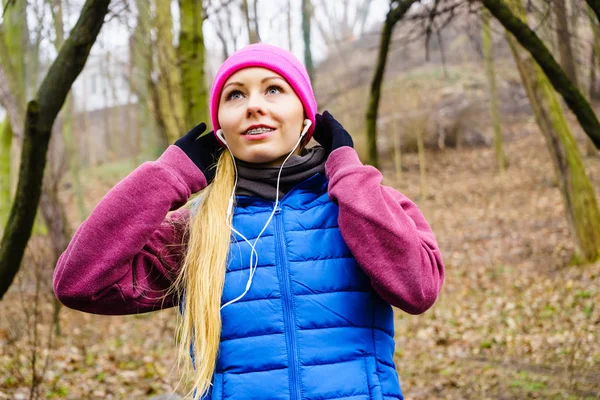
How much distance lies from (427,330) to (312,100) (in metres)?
6.74

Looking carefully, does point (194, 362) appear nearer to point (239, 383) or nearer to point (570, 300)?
point (239, 383)

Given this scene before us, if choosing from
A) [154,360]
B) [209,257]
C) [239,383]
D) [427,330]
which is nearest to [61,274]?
[209,257]

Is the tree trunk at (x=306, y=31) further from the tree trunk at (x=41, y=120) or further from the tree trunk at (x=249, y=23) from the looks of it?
the tree trunk at (x=41, y=120)

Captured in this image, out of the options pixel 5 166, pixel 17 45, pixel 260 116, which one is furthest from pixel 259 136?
pixel 5 166

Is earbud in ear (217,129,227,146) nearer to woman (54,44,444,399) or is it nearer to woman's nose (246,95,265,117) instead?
woman (54,44,444,399)

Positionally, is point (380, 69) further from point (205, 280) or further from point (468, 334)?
point (205, 280)

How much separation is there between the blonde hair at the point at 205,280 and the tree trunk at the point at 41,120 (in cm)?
141

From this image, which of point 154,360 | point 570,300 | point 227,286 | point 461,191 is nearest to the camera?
point 227,286

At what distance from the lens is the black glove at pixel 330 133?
2.03 m

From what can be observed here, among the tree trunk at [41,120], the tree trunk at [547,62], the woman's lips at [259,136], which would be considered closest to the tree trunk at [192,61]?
the tree trunk at [41,120]

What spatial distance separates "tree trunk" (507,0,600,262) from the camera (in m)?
9.61

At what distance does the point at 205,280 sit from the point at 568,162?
360 inches

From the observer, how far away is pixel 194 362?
6.23 feet

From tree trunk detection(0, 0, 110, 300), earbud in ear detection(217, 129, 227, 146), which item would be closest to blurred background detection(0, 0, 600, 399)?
tree trunk detection(0, 0, 110, 300)
